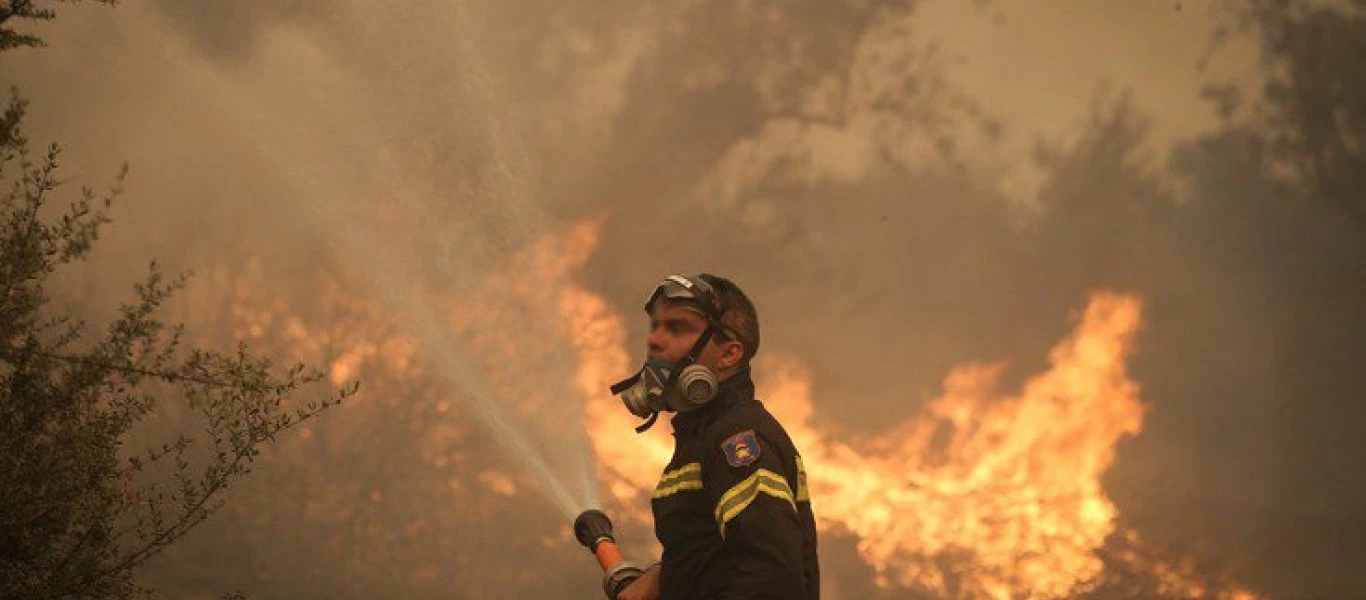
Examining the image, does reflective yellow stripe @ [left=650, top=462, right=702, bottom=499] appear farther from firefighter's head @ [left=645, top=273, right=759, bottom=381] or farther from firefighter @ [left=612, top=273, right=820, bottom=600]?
firefighter's head @ [left=645, top=273, right=759, bottom=381]

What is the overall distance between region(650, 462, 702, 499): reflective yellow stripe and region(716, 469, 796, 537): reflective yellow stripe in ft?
1.37

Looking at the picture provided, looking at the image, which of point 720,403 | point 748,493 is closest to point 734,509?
point 748,493

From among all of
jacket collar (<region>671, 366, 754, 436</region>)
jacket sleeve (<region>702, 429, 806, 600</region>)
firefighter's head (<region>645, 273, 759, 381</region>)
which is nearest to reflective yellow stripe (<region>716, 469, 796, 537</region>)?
jacket sleeve (<region>702, 429, 806, 600</region>)

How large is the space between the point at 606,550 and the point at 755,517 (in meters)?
1.79

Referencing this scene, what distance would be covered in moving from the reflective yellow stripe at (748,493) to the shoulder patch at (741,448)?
88 mm

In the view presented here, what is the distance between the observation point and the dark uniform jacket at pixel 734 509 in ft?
13.0

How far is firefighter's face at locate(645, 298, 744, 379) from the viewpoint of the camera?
5.25 metres

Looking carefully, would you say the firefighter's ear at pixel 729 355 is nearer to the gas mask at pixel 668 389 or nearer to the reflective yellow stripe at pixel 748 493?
the gas mask at pixel 668 389

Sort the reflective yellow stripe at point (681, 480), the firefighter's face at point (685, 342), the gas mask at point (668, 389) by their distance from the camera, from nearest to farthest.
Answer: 1. the reflective yellow stripe at point (681, 480)
2. the gas mask at point (668, 389)
3. the firefighter's face at point (685, 342)

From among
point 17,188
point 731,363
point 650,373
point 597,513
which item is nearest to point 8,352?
point 17,188

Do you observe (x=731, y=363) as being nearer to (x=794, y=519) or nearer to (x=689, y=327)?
(x=689, y=327)

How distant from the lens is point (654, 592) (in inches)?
186

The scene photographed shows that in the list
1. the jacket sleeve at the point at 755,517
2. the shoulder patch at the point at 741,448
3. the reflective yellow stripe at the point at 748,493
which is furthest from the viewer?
the shoulder patch at the point at 741,448

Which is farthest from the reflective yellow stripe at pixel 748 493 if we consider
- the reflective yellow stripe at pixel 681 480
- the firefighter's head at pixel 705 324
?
the firefighter's head at pixel 705 324
